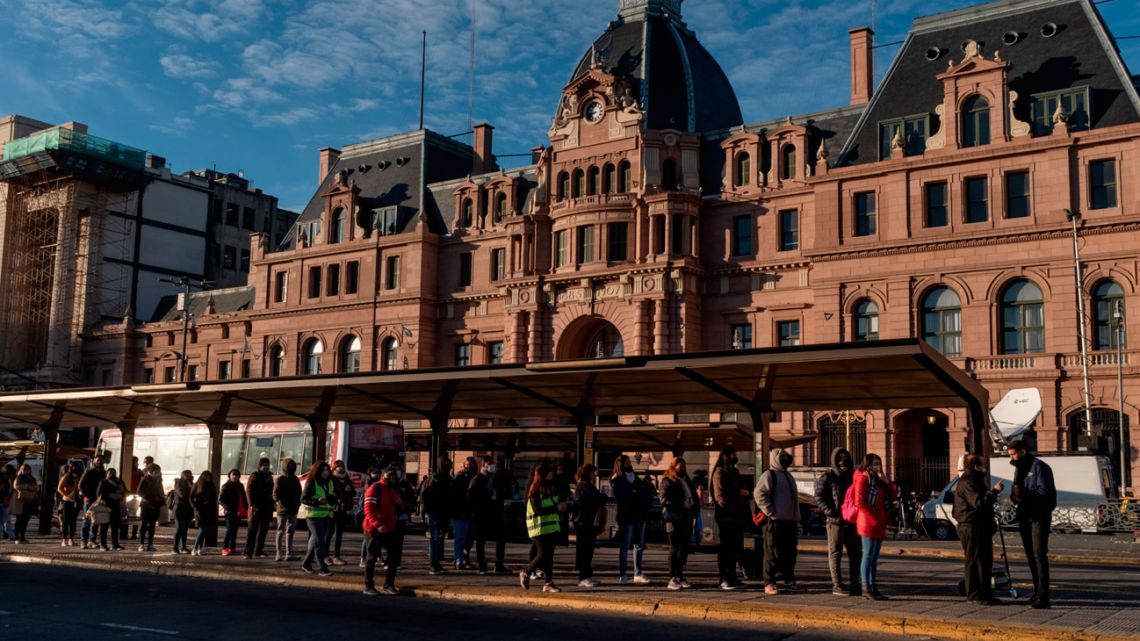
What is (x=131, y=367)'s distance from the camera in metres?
78.4

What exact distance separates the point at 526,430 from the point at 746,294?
15194 millimetres

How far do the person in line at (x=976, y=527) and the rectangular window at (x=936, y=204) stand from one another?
33.7 meters

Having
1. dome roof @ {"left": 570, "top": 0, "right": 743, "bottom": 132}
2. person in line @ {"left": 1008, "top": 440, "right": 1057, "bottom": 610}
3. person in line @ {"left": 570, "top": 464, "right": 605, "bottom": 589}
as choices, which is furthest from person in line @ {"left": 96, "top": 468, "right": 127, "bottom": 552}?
dome roof @ {"left": 570, "top": 0, "right": 743, "bottom": 132}

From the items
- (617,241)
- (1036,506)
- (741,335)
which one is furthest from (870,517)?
(617,241)

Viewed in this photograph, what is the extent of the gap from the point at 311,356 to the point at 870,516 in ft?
183

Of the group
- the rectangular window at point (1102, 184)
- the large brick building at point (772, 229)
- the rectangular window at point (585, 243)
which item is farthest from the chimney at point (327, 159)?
the rectangular window at point (1102, 184)

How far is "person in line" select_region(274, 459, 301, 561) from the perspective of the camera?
23.0 meters

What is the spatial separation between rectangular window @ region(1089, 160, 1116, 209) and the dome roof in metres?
19.9

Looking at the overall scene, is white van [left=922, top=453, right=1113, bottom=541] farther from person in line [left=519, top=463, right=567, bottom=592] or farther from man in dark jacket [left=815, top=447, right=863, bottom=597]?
person in line [left=519, top=463, right=567, bottom=592]

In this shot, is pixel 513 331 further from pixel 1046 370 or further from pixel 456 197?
pixel 1046 370

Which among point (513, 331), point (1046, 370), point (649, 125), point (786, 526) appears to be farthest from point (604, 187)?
point (786, 526)

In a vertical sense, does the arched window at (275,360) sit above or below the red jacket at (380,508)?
above

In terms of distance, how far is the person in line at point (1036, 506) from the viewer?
48.9ft

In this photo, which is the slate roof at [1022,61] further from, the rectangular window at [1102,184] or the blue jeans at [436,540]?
the blue jeans at [436,540]
